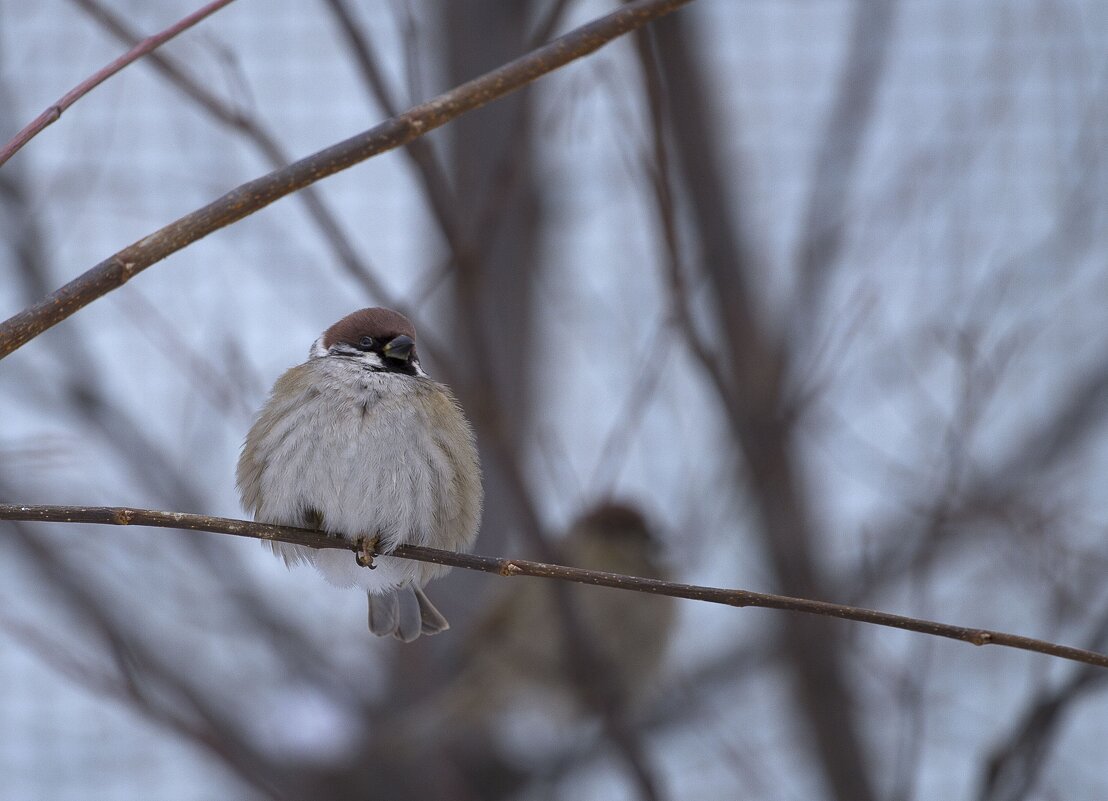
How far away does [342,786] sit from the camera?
456 centimetres

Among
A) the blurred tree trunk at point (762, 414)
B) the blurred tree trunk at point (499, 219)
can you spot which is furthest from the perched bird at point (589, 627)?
the blurred tree trunk at point (762, 414)

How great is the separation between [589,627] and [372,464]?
98.1 inches

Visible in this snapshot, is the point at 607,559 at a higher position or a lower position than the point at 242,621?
higher

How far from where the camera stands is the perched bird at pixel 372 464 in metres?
2.33

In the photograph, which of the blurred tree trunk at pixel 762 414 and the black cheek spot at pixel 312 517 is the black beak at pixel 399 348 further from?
the blurred tree trunk at pixel 762 414

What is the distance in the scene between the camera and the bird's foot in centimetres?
215

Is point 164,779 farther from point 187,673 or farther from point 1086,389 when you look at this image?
point 1086,389

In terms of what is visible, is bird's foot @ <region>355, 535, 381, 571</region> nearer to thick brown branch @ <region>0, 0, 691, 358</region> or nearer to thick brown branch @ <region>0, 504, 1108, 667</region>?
thick brown branch @ <region>0, 504, 1108, 667</region>

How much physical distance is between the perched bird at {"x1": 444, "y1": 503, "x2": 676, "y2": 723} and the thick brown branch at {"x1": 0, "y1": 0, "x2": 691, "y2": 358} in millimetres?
3152

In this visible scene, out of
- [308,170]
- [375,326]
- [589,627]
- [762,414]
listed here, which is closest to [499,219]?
[762,414]

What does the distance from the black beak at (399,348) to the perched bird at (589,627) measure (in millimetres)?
2197

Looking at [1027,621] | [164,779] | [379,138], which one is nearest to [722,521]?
[1027,621]

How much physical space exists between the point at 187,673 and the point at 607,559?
167 centimetres

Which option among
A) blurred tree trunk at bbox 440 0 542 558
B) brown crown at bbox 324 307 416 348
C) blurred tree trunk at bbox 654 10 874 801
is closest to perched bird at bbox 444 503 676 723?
blurred tree trunk at bbox 440 0 542 558
